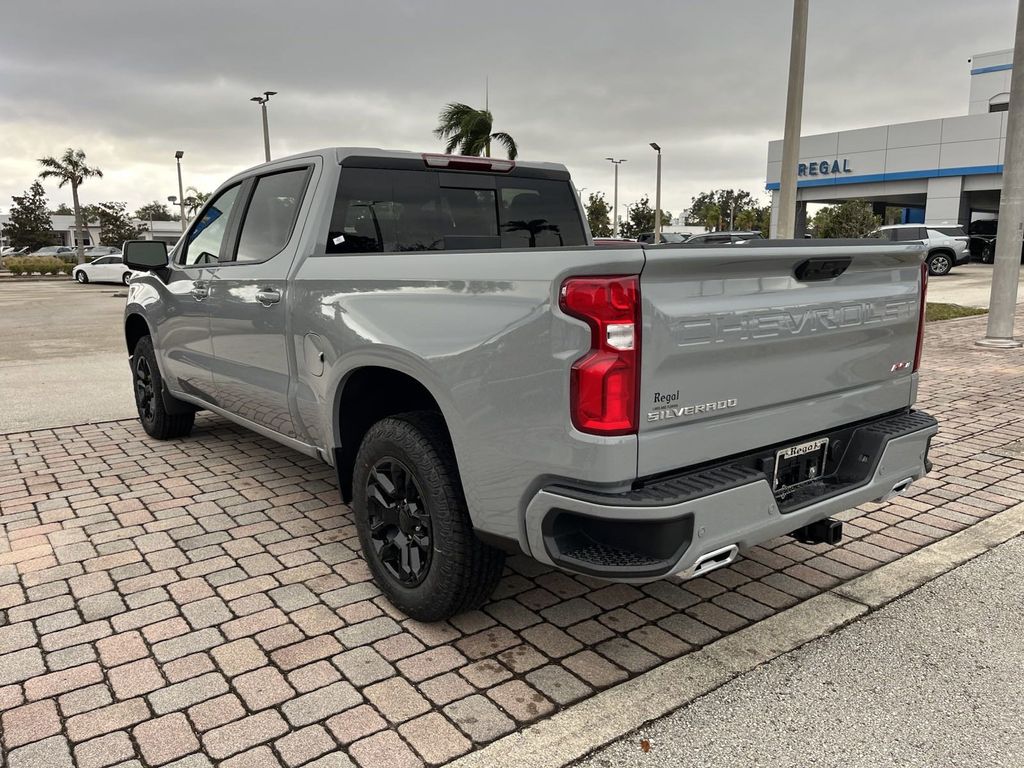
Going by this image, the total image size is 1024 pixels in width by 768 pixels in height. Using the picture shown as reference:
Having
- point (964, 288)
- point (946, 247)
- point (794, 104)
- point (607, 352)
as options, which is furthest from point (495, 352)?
point (946, 247)

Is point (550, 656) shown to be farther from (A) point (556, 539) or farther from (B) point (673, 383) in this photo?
(B) point (673, 383)

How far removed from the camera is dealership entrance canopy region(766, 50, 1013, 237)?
115 ft

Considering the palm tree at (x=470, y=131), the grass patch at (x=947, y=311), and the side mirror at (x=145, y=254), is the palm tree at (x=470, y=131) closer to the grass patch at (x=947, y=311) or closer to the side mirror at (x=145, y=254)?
the grass patch at (x=947, y=311)

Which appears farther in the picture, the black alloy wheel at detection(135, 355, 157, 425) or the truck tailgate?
the black alloy wheel at detection(135, 355, 157, 425)

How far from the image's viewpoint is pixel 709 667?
292cm

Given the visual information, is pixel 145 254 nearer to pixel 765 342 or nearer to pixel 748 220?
pixel 765 342

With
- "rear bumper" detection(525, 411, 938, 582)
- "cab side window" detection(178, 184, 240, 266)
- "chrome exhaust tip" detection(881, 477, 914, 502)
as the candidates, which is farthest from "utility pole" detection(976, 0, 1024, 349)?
"cab side window" detection(178, 184, 240, 266)

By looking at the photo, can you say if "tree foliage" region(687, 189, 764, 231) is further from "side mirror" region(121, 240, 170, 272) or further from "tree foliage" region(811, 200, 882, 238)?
"side mirror" region(121, 240, 170, 272)

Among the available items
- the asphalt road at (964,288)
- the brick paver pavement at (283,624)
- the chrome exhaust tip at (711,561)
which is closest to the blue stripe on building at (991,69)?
the asphalt road at (964,288)

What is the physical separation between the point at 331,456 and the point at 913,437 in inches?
96.7

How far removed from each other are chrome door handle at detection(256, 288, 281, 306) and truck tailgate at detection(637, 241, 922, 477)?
2193 mm

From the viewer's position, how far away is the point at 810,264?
9.14 feet

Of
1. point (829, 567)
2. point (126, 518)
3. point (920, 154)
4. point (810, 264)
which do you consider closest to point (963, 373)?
point (829, 567)

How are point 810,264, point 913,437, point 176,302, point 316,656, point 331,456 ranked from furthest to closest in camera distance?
1. point 176,302
2. point 331,456
3. point 913,437
4. point 316,656
5. point 810,264
